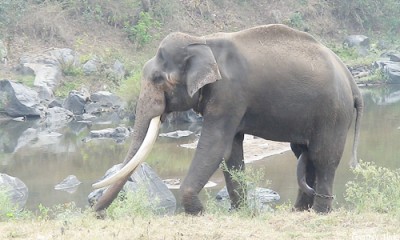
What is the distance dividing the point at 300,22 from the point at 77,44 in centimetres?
1354

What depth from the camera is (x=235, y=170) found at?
9812 mm

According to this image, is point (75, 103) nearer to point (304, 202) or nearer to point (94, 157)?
point (94, 157)

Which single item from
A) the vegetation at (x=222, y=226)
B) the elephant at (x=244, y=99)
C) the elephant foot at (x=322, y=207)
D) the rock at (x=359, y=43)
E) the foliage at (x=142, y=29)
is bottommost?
the rock at (x=359, y=43)

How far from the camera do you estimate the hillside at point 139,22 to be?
1399 inches

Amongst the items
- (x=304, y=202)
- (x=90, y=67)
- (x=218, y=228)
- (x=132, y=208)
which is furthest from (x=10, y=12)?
(x=218, y=228)

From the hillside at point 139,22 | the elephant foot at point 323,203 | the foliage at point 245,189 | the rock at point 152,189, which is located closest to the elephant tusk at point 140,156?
the foliage at point 245,189

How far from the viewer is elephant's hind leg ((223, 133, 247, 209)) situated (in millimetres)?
9727

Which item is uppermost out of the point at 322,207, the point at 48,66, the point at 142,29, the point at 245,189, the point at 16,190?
the point at 245,189

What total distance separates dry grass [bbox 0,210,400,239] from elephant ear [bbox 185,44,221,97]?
1.48 m

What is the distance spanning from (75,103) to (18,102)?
200 centimetres

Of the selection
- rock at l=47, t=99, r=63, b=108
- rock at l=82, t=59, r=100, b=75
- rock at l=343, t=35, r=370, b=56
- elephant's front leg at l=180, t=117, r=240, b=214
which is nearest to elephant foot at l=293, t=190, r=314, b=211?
elephant's front leg at l=180, t=117, r=240, b=214

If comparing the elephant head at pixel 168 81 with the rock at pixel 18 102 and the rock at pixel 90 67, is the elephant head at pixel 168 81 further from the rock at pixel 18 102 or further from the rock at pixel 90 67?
the rock at pixel 90 67

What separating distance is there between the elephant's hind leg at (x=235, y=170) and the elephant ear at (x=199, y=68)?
1.08 m

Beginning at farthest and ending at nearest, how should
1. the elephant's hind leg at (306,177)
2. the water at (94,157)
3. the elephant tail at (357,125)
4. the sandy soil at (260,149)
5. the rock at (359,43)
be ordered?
the rock at (359,43) → the sandy soil at (260,149) → the water at (94,157) → the elephant tail at (357,125) → the elephant's hind leg at (306,177)
